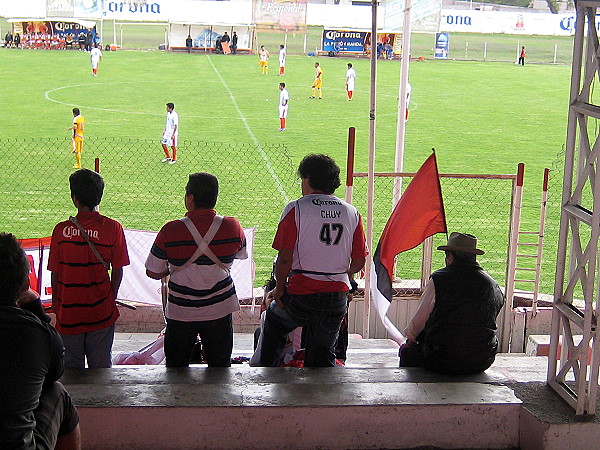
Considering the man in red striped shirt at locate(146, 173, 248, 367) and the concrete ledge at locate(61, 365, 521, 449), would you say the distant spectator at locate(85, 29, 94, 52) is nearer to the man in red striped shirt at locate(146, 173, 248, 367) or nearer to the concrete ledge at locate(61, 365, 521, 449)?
the man in red striped shirt at locate(146, 173, 248, 367)

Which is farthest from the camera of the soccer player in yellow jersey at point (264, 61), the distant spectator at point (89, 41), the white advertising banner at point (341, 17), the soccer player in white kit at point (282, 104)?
the distant spectator at point (89, 41)

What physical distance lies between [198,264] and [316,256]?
67 cm

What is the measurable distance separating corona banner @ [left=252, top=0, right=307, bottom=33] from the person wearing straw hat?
43300 mm

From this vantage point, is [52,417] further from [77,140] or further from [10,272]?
[77,140]

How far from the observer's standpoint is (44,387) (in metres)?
3.05

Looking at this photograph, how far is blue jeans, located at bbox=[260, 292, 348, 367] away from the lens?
15.7 ft

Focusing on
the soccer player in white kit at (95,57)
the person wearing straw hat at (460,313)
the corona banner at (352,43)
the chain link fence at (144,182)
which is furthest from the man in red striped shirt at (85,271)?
the corona banner at (352,43)

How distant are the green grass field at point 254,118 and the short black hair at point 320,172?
7.16 metres

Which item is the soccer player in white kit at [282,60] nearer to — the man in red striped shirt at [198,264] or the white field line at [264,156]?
the white field line at [264,156]

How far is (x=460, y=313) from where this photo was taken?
4609 millimetres

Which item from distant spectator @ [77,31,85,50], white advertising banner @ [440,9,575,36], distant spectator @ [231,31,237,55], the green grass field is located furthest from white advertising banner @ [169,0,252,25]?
white advertising banner @ [440,9,575,36]

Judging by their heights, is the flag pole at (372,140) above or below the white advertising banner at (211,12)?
below

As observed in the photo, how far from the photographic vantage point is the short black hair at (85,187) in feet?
14.7

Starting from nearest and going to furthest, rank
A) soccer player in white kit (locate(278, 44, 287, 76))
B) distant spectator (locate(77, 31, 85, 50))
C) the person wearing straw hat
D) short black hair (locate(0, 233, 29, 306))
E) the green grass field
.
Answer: short black hair (locate(0, 233, 29, 306))
the person wearing straw hat
the green grass field
soccer player in white kit (locate(278, 44, 287, 76))
distant spectator (locate(77, 31, 85, 50))
